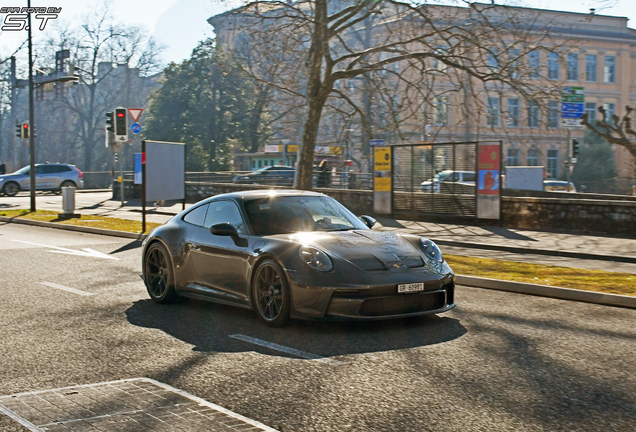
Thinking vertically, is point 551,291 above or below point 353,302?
below

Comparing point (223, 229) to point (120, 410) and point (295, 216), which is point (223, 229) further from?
point (120, 410)

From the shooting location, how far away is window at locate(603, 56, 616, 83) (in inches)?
2707

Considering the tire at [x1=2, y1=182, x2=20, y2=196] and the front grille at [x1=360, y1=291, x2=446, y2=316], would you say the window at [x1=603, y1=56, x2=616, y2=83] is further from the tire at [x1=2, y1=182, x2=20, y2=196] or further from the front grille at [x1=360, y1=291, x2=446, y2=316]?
the front grille at [x1=360, y1=291, x2=446, y2=316]

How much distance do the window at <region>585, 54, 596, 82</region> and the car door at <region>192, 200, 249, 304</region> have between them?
6651cm

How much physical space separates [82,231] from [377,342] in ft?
49.7

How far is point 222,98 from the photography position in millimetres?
59219

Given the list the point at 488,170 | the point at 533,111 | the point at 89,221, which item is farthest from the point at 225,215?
the point at 89,221

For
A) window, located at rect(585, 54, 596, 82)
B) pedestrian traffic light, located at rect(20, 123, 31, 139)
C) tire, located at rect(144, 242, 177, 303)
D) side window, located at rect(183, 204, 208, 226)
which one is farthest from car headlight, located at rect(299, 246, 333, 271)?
window, located at rect(585, 54, 596, 82)

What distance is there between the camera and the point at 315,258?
666 cm

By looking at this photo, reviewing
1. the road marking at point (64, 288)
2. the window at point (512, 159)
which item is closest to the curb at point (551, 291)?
the road marking at point (64, 288)

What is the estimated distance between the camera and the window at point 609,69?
226 feet

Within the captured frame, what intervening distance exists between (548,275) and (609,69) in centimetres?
6500

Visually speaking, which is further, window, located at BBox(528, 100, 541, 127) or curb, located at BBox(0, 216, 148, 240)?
window, located at BBox(528, 100, 541, 127)

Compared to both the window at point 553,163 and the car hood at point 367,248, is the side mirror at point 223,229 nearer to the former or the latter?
the car hood at point 367,248
